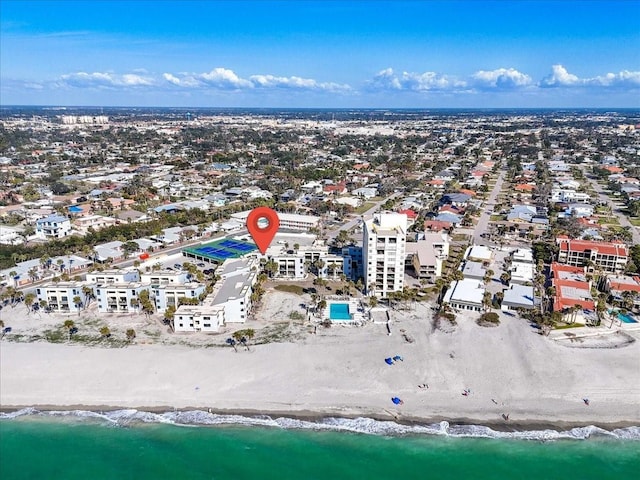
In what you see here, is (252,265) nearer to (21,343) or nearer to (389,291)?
(389,291)

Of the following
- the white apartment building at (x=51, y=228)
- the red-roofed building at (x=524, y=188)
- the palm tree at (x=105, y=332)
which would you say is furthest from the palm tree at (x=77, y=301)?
the red-roofed building at (x=524, y=188)

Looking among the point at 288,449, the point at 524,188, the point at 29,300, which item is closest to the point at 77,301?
the point at 29,300

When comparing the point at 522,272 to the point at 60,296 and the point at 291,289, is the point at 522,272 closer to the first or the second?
the point at 291,289

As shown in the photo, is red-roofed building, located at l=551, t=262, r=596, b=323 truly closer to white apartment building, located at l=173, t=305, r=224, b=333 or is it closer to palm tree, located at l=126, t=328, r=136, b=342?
white apartment building, located at l=173, t=305, r=224, b=333

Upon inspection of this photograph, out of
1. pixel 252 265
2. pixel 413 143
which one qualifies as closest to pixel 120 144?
pixel 413 143

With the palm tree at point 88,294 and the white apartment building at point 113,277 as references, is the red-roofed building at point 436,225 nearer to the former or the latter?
the white apartment building at point 113,277
